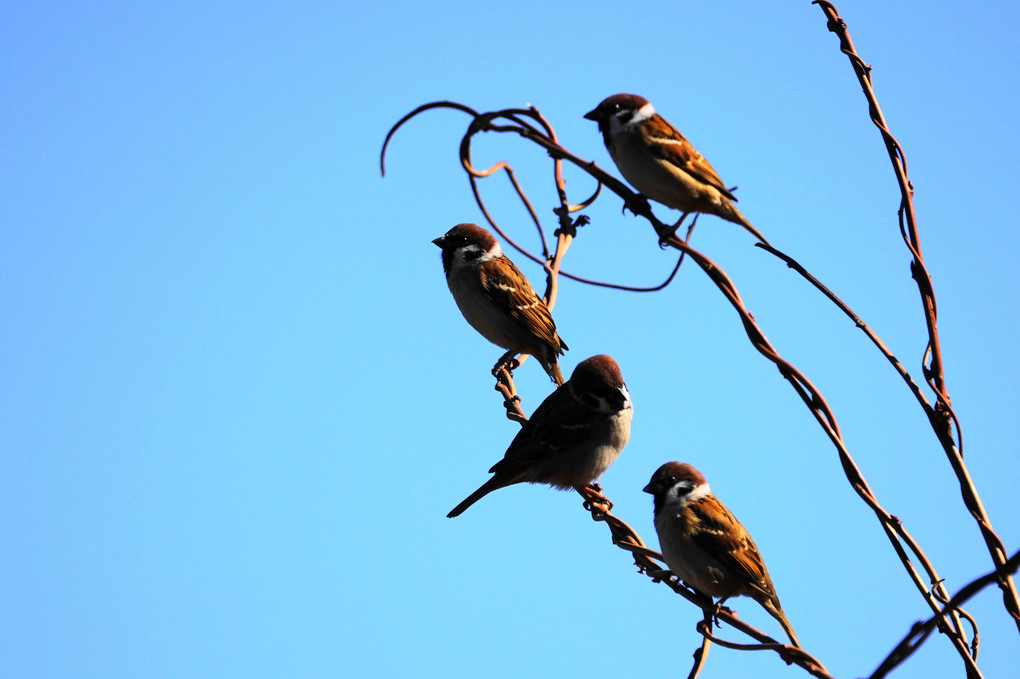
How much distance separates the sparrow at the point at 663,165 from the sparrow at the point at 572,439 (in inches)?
30.9

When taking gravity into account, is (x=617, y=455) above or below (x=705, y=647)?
above

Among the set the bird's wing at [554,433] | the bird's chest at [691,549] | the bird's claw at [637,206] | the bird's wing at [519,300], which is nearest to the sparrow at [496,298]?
the bird's wing at [519,300]

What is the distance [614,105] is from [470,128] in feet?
2.65

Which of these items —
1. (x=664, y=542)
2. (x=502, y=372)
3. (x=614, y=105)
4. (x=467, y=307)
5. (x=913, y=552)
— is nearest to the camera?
(x=913, y=552)

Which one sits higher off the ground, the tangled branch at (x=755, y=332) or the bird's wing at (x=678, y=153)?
the bird's wing at (x=678, y=153)

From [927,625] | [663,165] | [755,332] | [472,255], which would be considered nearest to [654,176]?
[663,165]

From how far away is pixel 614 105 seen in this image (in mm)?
2822

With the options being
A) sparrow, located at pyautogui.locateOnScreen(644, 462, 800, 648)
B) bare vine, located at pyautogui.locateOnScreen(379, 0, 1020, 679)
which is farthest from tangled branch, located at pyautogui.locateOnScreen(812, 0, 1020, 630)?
sparrow, located at pyautogui.locateOnScreen(644, 462, 800, 648)

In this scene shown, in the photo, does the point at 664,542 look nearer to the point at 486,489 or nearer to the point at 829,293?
the point at 486,489

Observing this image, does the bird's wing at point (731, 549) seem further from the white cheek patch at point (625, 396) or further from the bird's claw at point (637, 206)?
the bird's claw at point (637, 206)

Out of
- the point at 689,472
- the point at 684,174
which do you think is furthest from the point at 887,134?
the point at 689,472

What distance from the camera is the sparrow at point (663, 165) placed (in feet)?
8.46

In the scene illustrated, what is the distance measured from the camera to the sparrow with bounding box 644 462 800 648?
304 cm

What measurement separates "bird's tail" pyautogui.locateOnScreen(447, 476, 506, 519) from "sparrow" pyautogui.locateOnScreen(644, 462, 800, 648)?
0.57 meters
